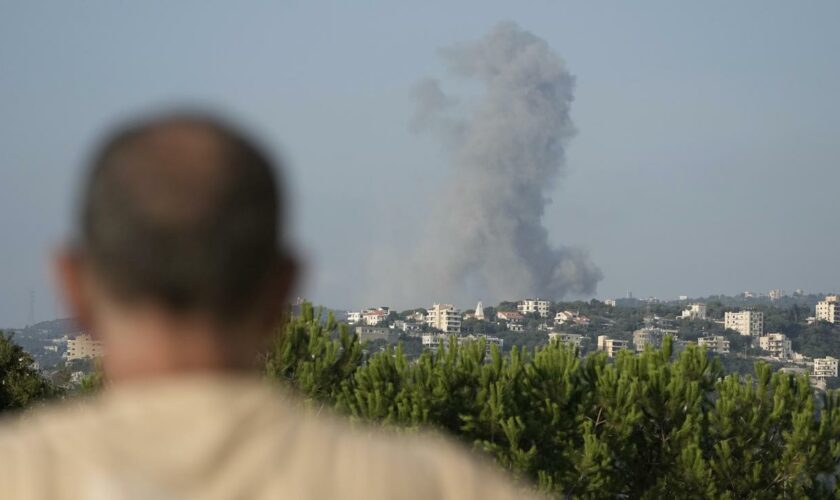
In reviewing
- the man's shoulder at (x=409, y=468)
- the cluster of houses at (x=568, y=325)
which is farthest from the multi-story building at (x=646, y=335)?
the man's shoulder at (x=409, y=468)

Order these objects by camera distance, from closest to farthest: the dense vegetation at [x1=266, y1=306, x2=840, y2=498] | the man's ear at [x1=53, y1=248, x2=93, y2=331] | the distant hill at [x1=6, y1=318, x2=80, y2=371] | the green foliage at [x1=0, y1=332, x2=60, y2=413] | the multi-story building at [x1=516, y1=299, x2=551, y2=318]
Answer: the man's ear at [x1=53, y1=248, x2=93, y2=331]
the dense vegetation at [x1=266, y1=306, x2=840, y2=498]
the green foliage at [x1=0, y1=332, x2=60, y2=413]
the distant hill at [x1=6, y1=318, x2=80, y2=371]
the multi-story building at [x1=516, y1=299, x2=551, y2=318]

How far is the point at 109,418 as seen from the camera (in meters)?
1.16

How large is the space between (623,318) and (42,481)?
11628cm

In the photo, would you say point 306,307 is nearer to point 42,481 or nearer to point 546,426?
point 546,426

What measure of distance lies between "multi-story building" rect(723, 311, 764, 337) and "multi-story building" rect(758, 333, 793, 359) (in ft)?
3.31

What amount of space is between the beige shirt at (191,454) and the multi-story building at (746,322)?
114 meters

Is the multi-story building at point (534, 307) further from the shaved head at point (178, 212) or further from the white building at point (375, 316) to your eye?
the shaved head at point (178, 212)

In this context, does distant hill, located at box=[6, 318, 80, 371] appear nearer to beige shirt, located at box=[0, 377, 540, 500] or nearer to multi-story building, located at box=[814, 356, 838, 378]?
multi-story building, located at box=[814, 356, 838, 378]

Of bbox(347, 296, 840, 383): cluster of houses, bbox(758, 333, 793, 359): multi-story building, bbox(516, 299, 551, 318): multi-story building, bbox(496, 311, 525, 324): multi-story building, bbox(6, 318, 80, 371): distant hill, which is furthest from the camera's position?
bbox(516, 299, 551, 318): multi-story building

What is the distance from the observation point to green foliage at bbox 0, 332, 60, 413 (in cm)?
3095

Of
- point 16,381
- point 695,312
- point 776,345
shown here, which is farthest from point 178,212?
point 695,312

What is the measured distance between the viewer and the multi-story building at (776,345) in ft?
355

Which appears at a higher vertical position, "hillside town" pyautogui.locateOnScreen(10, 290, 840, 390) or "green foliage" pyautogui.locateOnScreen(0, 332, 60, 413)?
"hillside town" pyautogui.locateOnScreen(10, 290, 840, 390)

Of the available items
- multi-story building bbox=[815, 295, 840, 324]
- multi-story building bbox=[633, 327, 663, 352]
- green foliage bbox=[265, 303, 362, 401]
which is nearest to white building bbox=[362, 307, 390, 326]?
multi-story building bbox=[633, 327, 663, 352]
